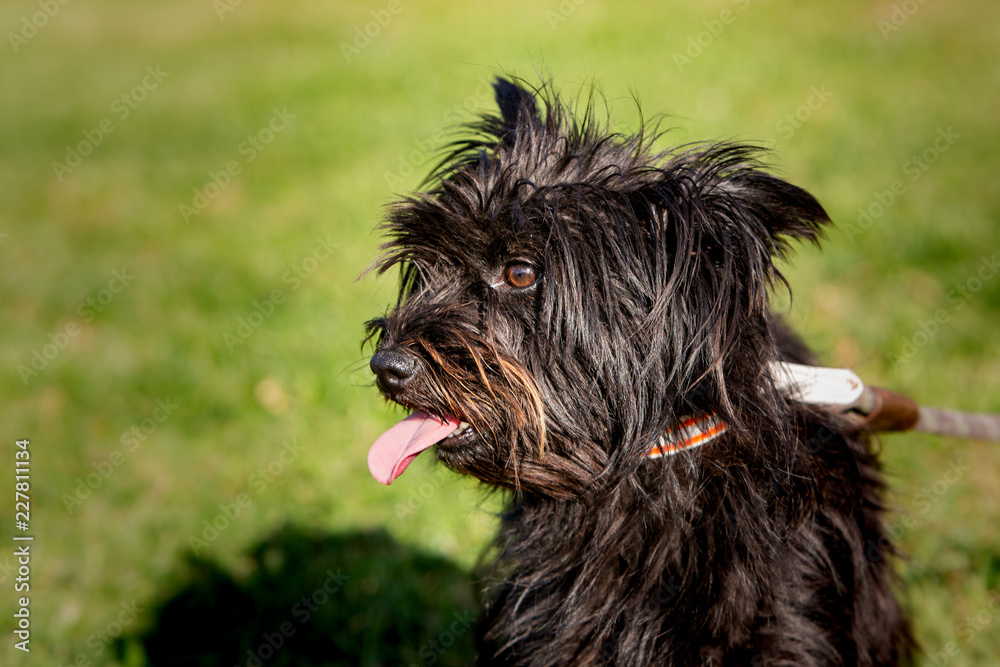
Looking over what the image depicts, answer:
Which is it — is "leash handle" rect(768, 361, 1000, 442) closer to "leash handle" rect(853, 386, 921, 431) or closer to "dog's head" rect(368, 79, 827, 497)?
"leash handle" rect(853, 386, 921, 431)

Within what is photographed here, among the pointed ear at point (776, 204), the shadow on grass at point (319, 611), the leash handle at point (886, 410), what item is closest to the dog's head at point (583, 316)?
the pointed ear at point (776, 204)

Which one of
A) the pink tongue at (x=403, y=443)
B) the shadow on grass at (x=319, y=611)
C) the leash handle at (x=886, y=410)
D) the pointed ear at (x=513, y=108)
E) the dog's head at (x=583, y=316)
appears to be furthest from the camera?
the shadow on grass at (x=319, y=611)

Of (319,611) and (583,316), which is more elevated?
(583,316)

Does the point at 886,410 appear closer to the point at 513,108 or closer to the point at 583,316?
the point at 583,316

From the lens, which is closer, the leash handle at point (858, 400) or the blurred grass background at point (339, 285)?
the leash handle at point (858, 400)

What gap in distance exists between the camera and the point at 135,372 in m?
5.45

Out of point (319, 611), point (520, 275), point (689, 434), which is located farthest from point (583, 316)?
point (319, 611)

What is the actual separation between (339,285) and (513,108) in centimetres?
381

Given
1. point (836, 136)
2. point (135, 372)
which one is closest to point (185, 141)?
point (135, 372)

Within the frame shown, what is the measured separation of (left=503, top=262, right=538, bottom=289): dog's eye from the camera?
2.08 metres

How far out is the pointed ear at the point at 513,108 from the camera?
93.7 inches

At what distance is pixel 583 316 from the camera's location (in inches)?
78.1

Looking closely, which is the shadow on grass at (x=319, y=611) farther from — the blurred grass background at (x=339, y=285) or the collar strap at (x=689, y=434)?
the collar strap at (x=689, y=434)

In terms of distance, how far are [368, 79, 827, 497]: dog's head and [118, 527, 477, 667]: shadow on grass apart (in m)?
1.65
